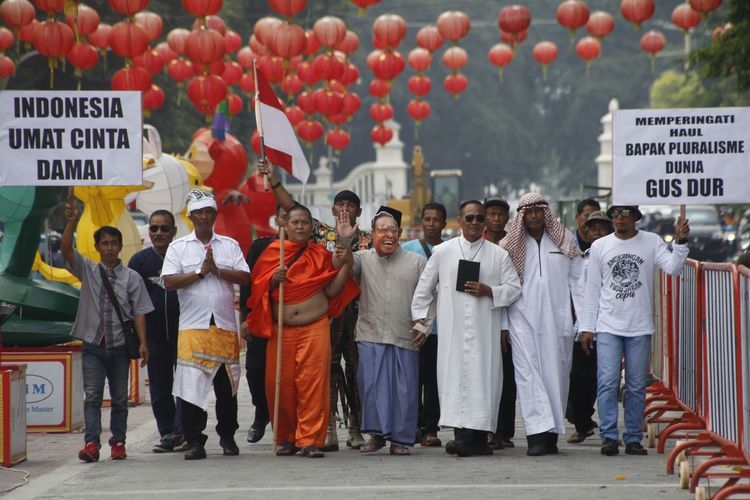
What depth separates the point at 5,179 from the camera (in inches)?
452

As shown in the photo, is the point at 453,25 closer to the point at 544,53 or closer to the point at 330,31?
the point at 330,31

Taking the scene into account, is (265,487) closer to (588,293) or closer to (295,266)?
(295,266)

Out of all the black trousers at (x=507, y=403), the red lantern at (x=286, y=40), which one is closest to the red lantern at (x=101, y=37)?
the red lantern at (x=286, y=40)

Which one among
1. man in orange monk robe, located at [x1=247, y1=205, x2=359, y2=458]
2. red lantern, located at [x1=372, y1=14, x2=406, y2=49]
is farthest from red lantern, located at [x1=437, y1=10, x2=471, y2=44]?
man in orange monk robe, located at [x1=247, y1=205, x2=359, y2=458]

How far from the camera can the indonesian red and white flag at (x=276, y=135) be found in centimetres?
1127

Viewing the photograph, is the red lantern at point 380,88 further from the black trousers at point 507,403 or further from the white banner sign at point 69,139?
the black trousers at point 507,403

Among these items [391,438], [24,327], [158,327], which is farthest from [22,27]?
[391,438]

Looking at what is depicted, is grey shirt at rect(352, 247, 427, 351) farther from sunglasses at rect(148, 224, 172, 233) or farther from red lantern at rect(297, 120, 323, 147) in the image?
red lantern at rect(297, 120, 323, 147)

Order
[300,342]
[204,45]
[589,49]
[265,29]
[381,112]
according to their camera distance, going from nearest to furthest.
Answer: [300,342]
[204,45]
[265,29]
[589,49]
[381,112]

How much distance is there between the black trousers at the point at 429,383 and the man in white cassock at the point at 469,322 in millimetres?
689

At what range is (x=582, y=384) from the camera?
468 inches

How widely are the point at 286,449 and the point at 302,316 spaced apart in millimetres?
934

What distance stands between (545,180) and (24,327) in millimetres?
101076

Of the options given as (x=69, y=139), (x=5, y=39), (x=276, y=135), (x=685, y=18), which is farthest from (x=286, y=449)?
(x=685, y=18)
